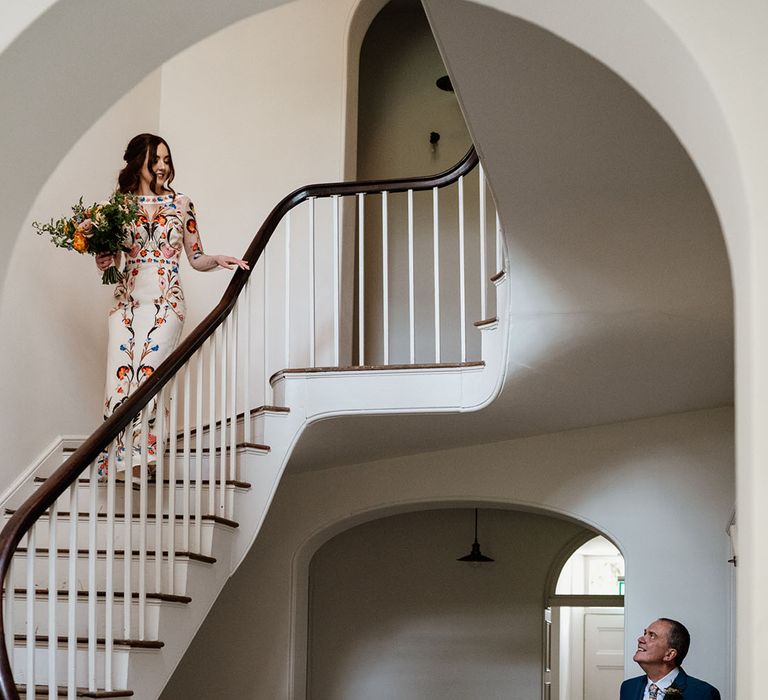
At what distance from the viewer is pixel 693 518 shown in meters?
5.74

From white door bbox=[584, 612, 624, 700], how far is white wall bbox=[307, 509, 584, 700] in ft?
8.72

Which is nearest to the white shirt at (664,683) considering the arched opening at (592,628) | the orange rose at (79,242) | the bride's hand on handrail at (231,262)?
the bride's hand on handrail at (231,262)

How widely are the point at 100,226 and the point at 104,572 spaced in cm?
151

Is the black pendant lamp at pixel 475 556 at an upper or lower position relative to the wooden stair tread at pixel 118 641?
lower

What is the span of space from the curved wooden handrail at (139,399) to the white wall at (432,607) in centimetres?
Result: 349

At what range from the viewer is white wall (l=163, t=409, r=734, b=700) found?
18.6ft

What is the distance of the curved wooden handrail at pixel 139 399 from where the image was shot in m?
3.17

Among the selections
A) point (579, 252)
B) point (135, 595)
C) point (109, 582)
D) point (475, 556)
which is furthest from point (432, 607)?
point (579, 252)

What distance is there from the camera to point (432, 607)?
7.92 metres

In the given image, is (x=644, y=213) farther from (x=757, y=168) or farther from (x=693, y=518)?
(x=693, y=518)

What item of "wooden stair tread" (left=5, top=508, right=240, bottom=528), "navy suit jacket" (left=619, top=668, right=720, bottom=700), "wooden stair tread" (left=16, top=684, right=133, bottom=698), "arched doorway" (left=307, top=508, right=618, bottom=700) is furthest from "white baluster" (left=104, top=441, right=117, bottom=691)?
"arched doorway" (left=307, top=508, right=618, bottom=700)

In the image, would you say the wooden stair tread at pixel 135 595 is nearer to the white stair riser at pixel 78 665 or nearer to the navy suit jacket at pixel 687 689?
the white stair riser at pixel 78 665

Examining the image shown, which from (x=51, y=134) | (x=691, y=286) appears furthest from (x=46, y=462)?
(x=51, y=134)

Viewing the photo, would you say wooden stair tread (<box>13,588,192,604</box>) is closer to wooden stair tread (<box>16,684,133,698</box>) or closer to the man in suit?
wooden stair tread (<box>16,684,133,698</box>)
